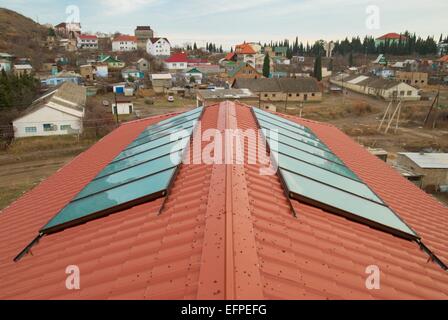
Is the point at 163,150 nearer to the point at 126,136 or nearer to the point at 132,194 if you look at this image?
the point at 132,194

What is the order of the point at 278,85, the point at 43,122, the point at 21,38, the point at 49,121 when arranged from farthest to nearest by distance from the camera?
the point at 21,38 → the point at 278,85 → the point at 49,121 → the point at 43,122

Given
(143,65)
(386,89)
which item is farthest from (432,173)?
(143,65)

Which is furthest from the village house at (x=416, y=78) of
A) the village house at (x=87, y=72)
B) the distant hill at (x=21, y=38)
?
the distant hill at (x=21, y=38)

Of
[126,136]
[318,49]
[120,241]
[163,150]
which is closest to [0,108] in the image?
[126,136]

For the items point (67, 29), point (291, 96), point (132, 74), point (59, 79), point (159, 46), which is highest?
point (67, 29)

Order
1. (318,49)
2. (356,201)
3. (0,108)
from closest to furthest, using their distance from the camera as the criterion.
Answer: (356,201)
(0,108)
(318,49)

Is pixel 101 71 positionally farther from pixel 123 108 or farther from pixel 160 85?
pixel 123 108

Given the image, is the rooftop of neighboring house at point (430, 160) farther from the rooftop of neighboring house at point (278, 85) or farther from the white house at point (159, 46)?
the white house at point (159, 46)
